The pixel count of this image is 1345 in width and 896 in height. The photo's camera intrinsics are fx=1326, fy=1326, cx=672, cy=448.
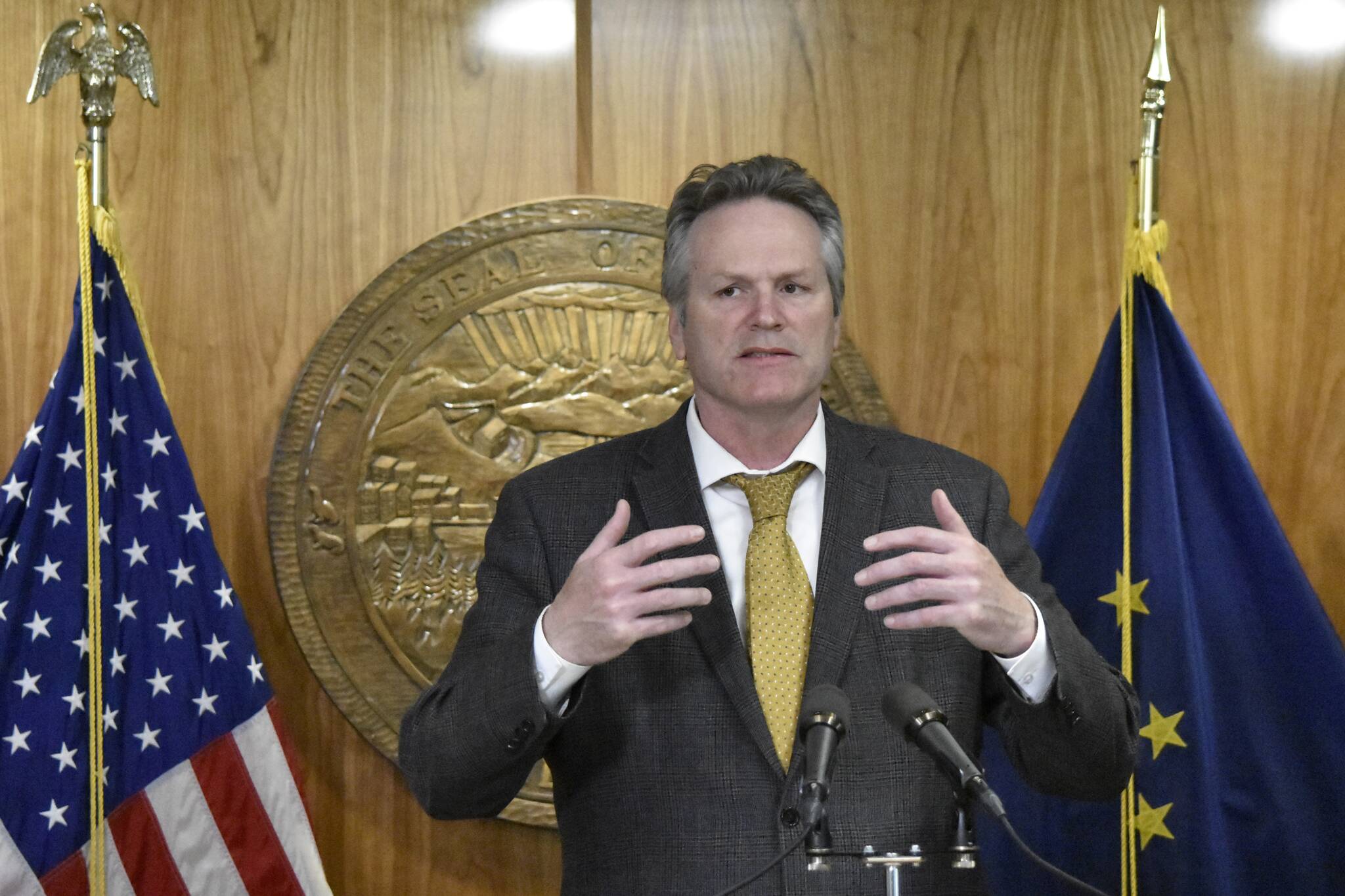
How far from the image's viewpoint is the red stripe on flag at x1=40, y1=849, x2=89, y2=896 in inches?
84.3

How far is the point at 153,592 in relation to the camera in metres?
2.28

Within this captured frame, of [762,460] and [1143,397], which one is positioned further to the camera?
[1143,397]

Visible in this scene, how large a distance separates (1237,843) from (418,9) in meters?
2.15

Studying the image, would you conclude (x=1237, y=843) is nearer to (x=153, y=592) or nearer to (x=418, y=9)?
(x=153, y=592)

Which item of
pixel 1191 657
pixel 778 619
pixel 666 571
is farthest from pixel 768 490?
pixel 1191 657

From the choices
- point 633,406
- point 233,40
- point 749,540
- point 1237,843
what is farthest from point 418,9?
point 1237,843

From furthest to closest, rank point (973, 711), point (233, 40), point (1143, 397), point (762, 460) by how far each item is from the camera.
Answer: point (233, 40) < point (1143, 397) < point (762, 460) < point (973, 711)

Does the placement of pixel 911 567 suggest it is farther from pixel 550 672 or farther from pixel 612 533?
pixel 550 672

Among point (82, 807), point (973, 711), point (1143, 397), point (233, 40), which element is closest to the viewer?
point (973, 711)

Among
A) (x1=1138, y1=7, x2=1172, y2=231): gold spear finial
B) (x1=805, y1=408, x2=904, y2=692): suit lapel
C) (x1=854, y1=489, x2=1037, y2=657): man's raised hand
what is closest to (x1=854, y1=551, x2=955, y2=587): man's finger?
(x1=854, y1=489, x2=1037, y2=657): man's raised hand

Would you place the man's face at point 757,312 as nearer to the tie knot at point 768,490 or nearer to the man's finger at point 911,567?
the tie knot at point 768,490

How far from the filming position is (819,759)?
1146 millimetres

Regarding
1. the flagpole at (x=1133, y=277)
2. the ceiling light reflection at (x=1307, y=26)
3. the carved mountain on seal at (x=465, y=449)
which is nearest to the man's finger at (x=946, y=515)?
the flagpole at (x=1133, y=277)

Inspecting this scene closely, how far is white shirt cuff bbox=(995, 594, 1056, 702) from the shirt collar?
1.32ft
